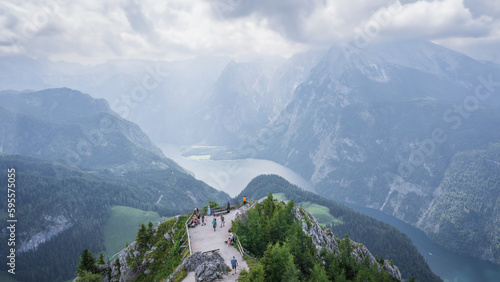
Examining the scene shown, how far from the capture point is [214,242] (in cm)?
4338

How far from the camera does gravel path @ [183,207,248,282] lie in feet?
118

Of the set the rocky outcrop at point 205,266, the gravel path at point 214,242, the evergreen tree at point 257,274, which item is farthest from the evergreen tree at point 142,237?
the evergreen tree at point 257,274

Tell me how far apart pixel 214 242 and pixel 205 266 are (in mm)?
9644

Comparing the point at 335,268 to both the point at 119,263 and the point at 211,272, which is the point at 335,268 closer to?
the point at 211,272


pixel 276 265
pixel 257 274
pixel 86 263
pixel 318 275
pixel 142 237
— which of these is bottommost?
pixel 86 263

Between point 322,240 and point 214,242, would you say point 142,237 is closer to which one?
point 214,242

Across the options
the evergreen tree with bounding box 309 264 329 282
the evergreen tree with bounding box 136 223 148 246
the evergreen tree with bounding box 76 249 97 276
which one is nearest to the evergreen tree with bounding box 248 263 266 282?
the evergreen tree with bounding box 309 264 329 282

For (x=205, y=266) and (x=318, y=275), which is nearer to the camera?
(x=205, y=266)

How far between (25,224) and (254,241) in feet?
734

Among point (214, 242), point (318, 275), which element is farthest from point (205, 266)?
point (318, 275)

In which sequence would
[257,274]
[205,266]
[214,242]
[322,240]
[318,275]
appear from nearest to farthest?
[257,274], [205,266], [318,275], [214,242], [322,240]

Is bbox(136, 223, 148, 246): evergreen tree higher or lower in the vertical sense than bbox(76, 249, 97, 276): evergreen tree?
higher

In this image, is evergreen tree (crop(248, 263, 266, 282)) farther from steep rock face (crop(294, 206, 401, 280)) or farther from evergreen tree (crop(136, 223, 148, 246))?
evergreen tree (crop(136, 223, 148, 246))

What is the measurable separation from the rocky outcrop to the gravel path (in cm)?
96
